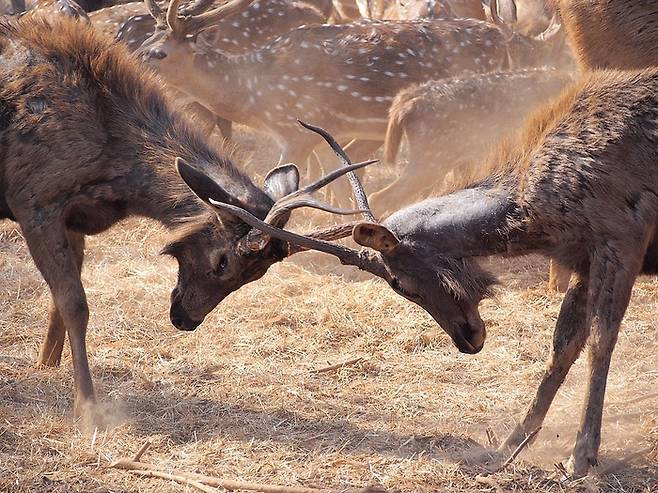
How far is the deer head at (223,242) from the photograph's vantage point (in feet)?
18.0

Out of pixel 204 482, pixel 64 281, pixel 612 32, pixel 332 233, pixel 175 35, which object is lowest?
pixel 175 35

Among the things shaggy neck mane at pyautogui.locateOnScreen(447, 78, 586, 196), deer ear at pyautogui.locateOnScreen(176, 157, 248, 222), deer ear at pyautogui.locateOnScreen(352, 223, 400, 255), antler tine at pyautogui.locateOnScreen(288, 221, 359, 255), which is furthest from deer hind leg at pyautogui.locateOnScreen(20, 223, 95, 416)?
shaggy neck mane at pyautogui.locateOnScreen(447, 78, 586, 196)

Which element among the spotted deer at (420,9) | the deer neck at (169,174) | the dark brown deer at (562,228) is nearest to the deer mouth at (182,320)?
the deer neck at (169,174)

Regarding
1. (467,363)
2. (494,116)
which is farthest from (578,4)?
(467,363)

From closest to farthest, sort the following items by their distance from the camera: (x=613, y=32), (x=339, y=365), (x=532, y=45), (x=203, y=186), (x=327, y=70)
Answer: (x=203, y=186)
(x=339, y=365)
(x=613, y=32)
(x=327, y=70)
(x=532, y=45)

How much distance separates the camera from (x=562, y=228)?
5309 millimetres

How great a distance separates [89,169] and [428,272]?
73.9 inches

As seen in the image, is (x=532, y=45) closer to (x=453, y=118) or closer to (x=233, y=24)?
(x=453, y=118)

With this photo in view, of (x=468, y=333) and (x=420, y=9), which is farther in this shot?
(x=420, y=9)

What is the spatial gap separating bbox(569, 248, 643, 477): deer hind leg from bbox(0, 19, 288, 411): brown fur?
165 cm

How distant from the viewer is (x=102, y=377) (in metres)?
6.64

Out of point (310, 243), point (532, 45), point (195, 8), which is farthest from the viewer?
point (532, 45)

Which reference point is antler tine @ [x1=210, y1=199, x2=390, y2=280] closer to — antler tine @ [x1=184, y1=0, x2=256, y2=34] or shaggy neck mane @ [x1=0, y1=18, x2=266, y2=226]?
shaggy neck mane @ [x1=0, y1=18, x2=266, y2=226]

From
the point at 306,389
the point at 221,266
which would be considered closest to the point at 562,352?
the point at 306,389
